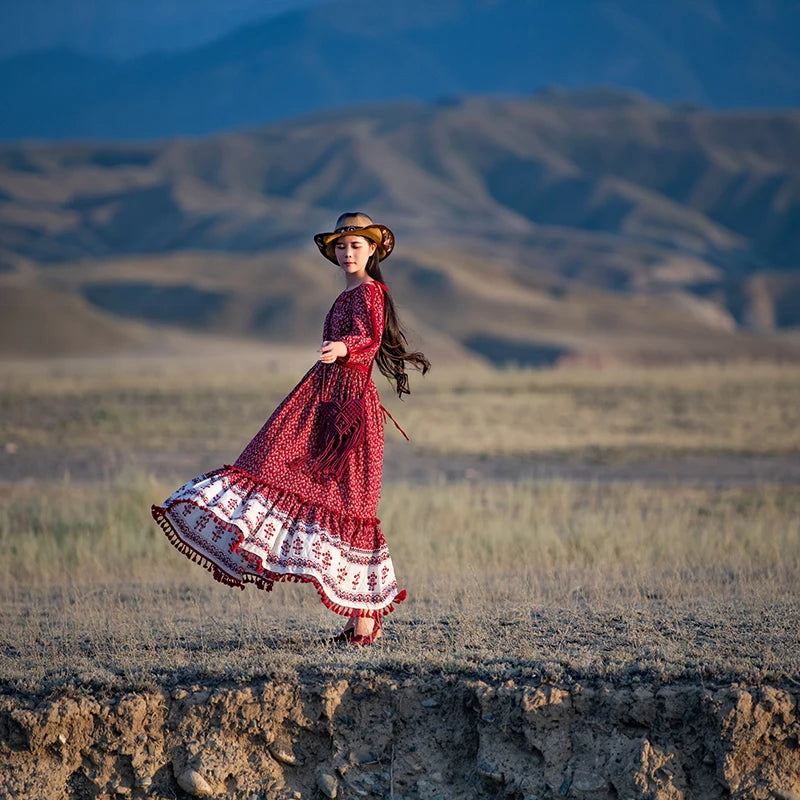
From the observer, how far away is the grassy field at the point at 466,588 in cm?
615

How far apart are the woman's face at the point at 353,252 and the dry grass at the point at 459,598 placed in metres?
1.94

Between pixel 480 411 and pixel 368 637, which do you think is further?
pixel 480 411

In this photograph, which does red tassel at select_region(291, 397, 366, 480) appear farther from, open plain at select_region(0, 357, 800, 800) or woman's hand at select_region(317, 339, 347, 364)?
open plain at select_region(0, 357, 800, 800)

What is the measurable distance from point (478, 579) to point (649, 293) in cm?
8895

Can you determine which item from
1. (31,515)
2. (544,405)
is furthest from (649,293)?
(31,515)

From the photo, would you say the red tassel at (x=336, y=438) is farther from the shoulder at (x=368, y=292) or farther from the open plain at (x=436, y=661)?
the open plain at (x=436, y=661)

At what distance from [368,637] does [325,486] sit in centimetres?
91

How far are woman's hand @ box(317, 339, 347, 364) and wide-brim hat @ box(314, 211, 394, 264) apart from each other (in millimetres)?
503

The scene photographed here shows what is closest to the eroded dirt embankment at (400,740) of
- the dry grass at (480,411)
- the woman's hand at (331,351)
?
the woman's hand at (331,351)

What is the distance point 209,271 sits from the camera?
270 feet

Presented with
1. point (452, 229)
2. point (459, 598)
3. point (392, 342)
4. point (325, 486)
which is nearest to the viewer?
point (325, 486)

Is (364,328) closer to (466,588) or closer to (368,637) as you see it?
(368,637)

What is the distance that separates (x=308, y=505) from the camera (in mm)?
6043

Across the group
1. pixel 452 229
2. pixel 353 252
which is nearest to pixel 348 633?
pixel 353 252
